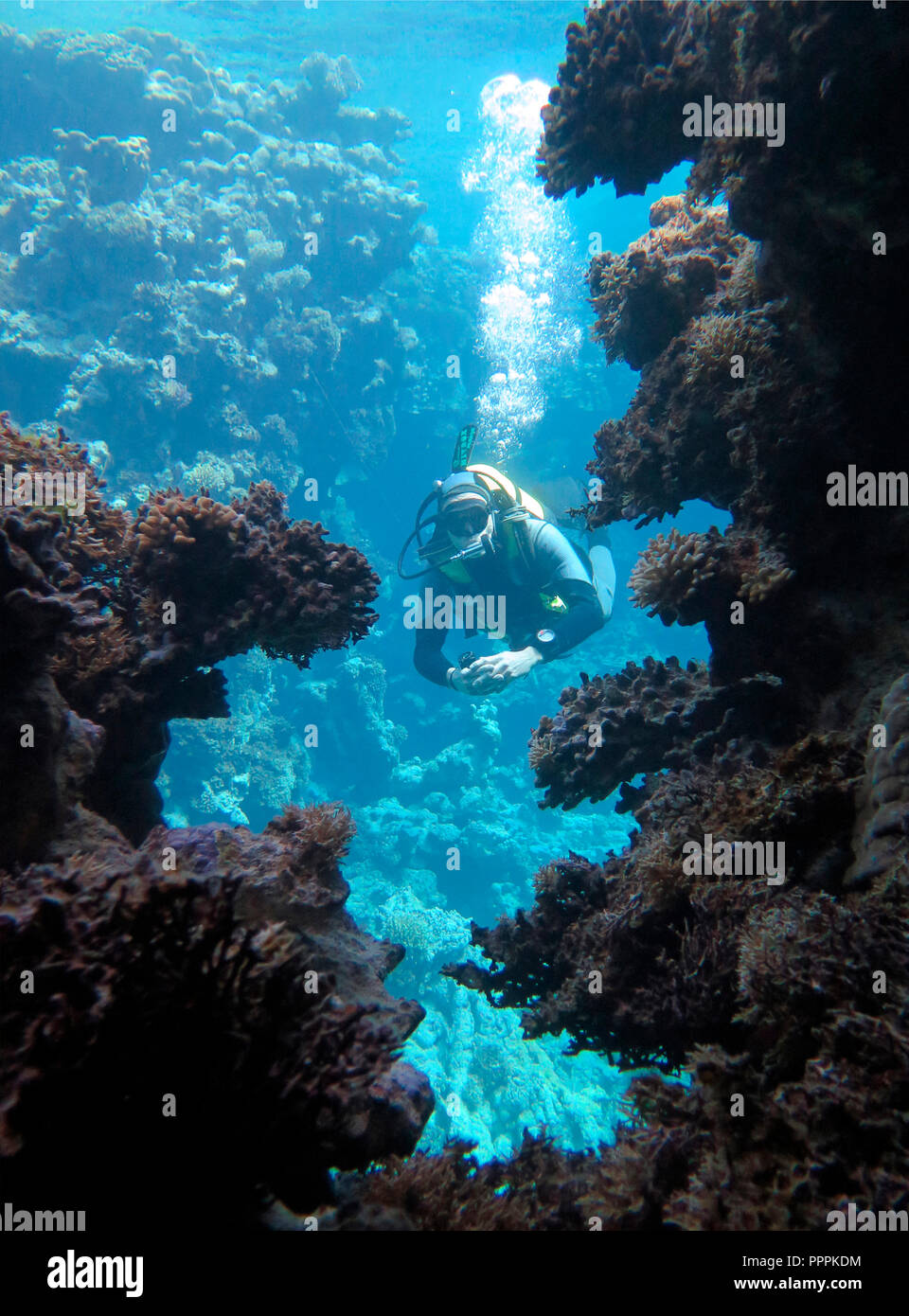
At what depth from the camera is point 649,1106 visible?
2.66 m

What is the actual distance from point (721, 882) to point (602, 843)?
17.9 m

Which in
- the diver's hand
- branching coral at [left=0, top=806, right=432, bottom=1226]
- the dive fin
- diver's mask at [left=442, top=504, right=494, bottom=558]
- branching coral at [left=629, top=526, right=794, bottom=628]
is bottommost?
branching coral at [left=0, top=806, right=432, bottom=1226]

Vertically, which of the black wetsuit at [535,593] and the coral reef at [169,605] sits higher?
the black wetsuit at [535,593]

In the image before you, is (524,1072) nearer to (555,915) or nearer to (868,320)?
(555,915)

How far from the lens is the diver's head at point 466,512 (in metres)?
8.17

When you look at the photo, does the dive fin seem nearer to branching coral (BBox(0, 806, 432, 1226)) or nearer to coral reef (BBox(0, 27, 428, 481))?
branching coral (BBox(0, 806, 432, 1226))

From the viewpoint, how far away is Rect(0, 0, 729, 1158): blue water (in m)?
15.9

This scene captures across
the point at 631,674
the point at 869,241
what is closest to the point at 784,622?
the point at 631,674

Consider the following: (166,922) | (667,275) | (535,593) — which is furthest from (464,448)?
(166,922)

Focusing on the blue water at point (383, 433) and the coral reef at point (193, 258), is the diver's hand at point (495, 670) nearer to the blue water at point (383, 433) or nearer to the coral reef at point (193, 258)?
the blue water at point (383, 433)

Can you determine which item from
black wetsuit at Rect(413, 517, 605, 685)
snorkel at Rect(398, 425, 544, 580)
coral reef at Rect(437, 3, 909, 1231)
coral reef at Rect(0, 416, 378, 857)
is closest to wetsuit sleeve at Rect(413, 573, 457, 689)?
black wetsuit at Rect(413, 517, 605, 685)

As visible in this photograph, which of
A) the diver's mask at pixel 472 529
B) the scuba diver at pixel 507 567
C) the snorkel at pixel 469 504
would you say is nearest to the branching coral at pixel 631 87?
the snorkel at pixel 469 504

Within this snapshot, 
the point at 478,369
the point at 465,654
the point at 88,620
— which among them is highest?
the point at 478,369

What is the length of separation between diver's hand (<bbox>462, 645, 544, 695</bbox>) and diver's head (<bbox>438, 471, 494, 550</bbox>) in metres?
2.31
